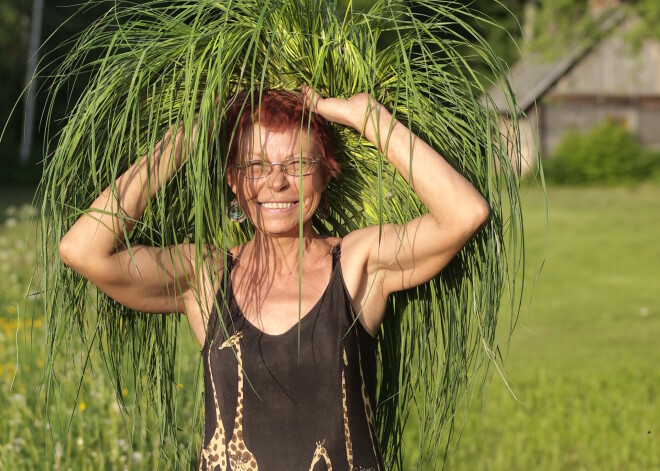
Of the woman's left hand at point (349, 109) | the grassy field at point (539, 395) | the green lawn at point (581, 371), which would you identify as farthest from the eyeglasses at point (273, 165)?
the green lawn at point (581, 371)

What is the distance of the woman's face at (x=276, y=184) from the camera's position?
96.1 inches

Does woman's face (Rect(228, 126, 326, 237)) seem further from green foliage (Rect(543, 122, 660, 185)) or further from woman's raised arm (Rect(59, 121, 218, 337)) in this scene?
green foliage (Rect(543, 122, 660, 185))

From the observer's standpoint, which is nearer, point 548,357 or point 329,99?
point 329,99

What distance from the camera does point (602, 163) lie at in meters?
27.4

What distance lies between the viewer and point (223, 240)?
8.69 ft

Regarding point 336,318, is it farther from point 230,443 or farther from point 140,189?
point 140,189

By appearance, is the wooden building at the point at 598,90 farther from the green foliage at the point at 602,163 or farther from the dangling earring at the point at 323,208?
the dangling earring at the point at 323,208

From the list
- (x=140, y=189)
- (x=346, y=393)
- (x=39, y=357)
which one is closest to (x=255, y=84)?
(x=140, y=189)

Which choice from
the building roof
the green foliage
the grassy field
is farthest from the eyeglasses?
the green foliage

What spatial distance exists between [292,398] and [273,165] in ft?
1.78

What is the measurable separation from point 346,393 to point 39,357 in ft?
12.7

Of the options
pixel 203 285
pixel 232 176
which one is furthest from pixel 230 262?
pixel 232 176

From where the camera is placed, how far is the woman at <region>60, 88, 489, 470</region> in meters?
2.41

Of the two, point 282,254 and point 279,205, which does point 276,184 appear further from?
point 282,254
